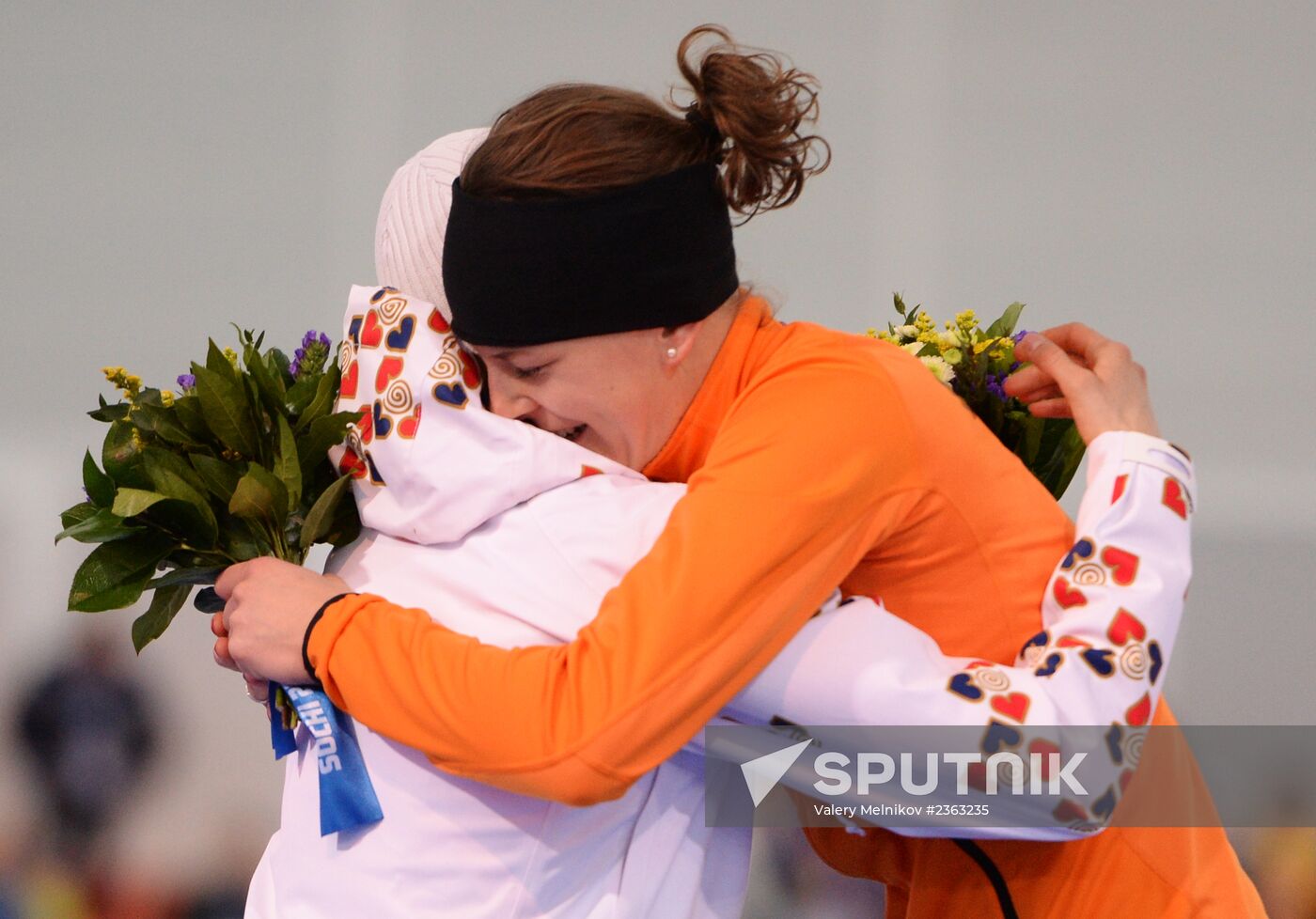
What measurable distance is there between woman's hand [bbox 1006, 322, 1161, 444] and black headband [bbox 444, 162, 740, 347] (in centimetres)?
37

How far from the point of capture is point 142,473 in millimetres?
1311

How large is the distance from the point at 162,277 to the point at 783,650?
85.6 inches

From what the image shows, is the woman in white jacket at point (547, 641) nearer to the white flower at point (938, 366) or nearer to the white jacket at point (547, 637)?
the white jacket at point (547, 637)

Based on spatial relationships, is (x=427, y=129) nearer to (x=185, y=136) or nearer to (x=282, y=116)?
(x=282, y=116)

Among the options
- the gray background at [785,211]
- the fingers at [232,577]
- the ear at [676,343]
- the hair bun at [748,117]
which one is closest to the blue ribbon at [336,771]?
the fingers at [232,577]

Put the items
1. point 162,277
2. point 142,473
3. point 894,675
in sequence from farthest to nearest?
point 162,277 → point 142,473 → point 894,675

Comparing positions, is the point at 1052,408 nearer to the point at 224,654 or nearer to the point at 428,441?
the point at 428,441

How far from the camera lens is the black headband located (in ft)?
3.79

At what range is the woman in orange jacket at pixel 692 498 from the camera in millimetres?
1032

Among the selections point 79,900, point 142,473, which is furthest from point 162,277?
point 142,473

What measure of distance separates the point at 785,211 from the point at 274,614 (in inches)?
81.1

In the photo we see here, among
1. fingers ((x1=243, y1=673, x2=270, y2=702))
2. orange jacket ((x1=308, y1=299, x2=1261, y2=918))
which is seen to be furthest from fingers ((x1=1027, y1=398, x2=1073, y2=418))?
fingers ((x1=243, y1=673, x2=270, y2=702))

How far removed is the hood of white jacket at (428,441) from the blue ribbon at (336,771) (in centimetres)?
16

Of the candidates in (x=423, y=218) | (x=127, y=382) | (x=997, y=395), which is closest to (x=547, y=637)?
(x=423, y=218)
